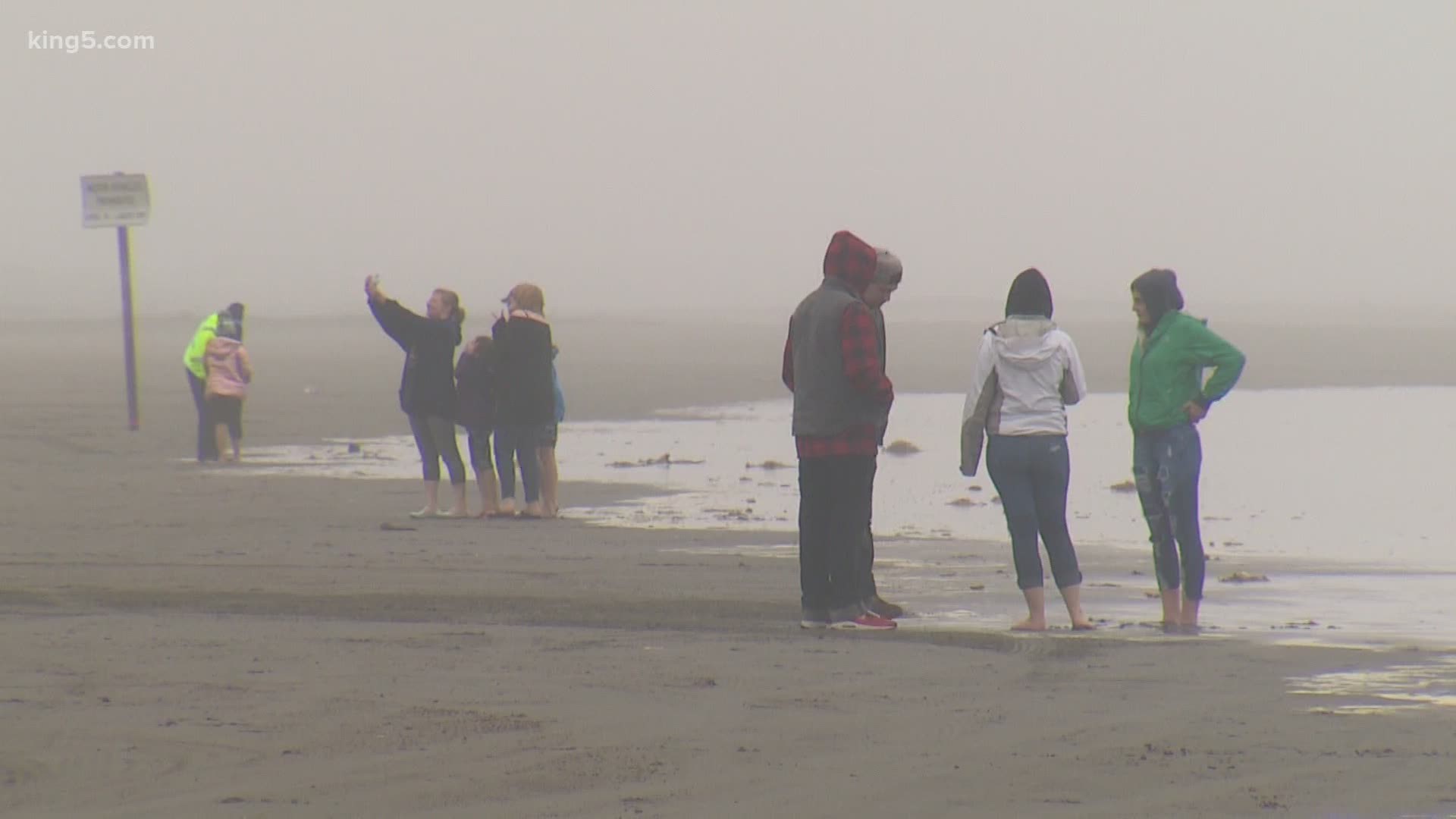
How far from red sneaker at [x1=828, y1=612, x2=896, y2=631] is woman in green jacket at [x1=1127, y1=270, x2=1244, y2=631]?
4.18ft

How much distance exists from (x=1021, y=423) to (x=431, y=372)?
6510 mm

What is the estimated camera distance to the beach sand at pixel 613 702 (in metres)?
6.03

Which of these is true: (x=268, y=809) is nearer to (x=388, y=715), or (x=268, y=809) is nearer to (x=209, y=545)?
(x=388, y=715)

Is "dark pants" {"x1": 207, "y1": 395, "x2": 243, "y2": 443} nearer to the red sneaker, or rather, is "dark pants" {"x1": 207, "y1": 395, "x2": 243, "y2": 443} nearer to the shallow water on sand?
the shallow water on sand

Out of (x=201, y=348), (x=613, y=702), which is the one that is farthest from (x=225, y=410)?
(x=613, y=702)

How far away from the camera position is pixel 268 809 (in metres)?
5.82

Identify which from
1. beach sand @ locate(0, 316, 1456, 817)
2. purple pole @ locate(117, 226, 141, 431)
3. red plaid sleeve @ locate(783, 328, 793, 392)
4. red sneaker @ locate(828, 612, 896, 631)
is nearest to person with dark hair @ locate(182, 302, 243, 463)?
purple pole @ locate(117, 226, 141, 431)

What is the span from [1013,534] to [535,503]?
6.20 metres

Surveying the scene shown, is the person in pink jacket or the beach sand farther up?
the person in pink jacket

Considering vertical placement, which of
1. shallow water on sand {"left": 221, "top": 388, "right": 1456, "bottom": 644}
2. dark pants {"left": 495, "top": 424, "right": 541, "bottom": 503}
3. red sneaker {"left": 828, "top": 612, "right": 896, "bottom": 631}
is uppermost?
dark pants {"left": 495, "top": 424, "right": 541, "bottom": 503}

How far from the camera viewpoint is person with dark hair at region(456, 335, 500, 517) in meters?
15.1

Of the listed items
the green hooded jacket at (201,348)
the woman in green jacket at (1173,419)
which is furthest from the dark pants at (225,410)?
the woman in green jacket at (1173,419)

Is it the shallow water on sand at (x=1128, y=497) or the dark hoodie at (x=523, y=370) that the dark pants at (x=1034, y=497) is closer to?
the shallow water on sand at (x=1128, y=497)

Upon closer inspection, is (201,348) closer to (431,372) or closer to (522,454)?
(431,372)
